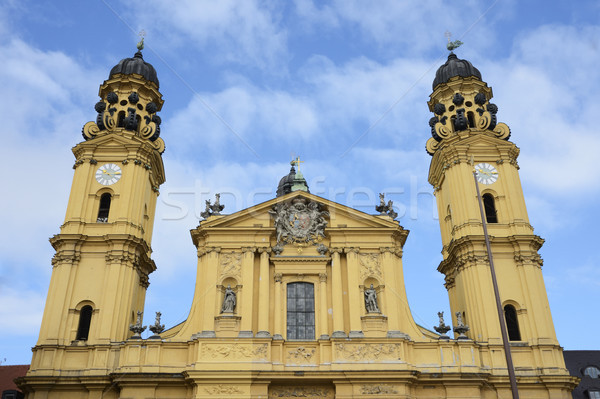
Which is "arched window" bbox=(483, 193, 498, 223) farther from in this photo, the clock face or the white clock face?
the clock face

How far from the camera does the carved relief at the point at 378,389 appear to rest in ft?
70.5

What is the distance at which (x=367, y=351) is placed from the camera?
22.3m

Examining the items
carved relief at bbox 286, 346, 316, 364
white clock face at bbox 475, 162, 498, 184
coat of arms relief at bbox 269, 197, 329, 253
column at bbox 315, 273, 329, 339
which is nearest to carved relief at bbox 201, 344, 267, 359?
carved relief at bbox 286, 346, 316, 364

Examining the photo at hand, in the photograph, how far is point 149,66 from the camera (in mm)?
31484

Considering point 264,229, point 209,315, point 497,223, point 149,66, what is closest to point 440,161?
point 497,223

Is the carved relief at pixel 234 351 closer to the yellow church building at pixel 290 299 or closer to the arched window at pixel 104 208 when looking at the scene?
the yellow church building at pixel 290 299

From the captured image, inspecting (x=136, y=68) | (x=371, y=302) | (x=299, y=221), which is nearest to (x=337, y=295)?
(x=371, y=302)

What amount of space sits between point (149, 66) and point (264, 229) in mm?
12723

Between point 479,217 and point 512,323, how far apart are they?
4884 mm

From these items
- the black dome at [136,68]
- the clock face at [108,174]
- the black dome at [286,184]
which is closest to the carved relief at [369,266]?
the clock face at [108,174]

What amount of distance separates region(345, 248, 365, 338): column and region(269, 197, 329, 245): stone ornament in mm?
1640

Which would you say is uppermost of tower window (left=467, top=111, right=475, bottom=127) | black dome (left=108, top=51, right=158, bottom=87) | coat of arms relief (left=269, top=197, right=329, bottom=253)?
black dome (left=108, top=51, right=158, bottom=87)

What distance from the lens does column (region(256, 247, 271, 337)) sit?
74.9 feet

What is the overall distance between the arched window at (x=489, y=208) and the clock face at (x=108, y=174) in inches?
676
